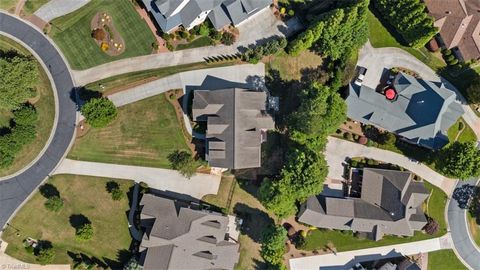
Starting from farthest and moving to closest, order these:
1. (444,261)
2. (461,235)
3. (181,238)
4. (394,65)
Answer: (461,235) → (394,65) → (444,261) → (181,238)

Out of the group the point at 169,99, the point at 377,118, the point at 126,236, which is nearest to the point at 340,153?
the point at 377,118

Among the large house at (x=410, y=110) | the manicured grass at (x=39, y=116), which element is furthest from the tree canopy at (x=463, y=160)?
the manicured grass at (x=39, y=116)

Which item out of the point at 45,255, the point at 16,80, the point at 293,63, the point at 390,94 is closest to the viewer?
the point at 16,80

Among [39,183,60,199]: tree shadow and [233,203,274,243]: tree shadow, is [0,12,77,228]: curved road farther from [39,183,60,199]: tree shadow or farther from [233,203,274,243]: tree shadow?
[233,203,274,243]: tree shadow

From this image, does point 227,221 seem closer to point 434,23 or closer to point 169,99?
point 169,99

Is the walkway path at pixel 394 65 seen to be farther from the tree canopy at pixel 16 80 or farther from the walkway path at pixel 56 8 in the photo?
the tree canopy at pixel 16 80

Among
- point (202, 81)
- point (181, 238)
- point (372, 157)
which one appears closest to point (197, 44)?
point (202, 81)

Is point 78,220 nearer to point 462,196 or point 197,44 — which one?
point 197,44
